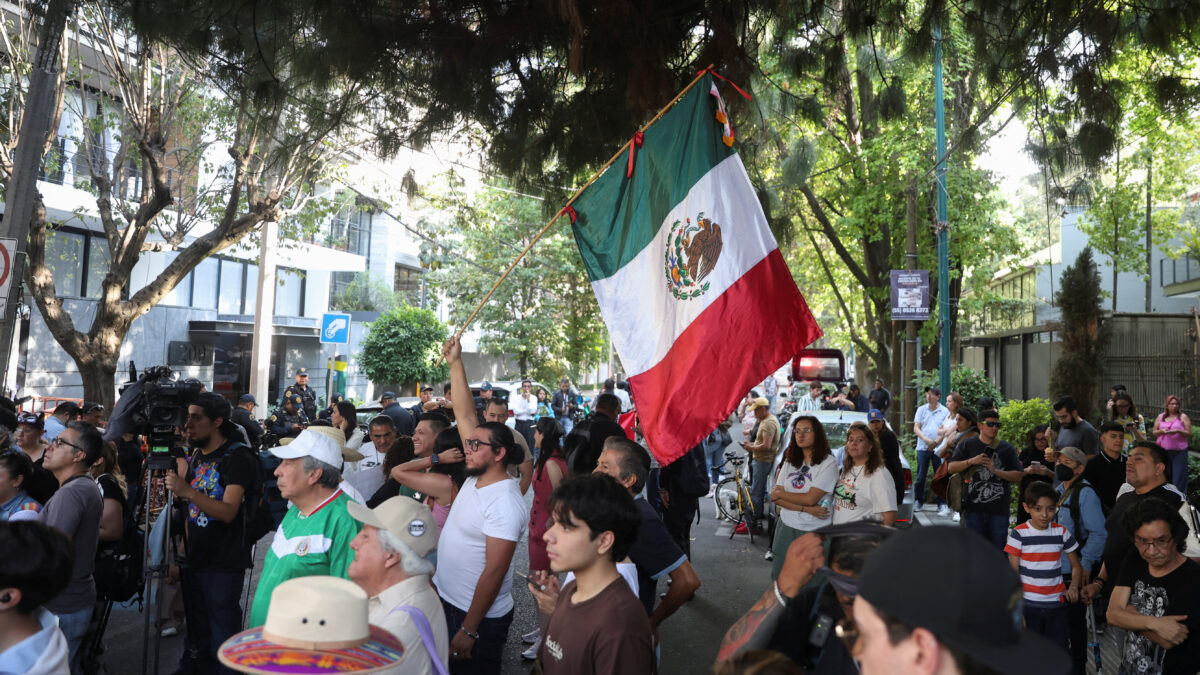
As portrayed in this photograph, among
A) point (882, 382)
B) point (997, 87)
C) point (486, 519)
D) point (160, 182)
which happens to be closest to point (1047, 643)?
point (486, 519)

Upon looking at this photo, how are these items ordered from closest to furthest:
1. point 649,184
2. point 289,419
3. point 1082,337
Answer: point 649,184, point 289,419, point 1082,337

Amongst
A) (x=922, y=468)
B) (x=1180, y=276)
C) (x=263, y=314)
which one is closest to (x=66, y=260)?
(x=263, y=314)

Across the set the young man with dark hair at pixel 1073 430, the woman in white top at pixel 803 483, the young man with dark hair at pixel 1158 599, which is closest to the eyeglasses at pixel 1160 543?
the young man with dark hair at pixel 1158 599

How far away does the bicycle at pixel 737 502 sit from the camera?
478 inches

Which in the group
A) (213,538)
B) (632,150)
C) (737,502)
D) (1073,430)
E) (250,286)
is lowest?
→ (737,502)

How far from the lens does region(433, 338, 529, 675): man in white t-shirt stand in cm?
441

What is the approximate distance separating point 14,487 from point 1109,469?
7.90 m

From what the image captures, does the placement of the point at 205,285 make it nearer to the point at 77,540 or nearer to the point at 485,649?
the point at 77,540

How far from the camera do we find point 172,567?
614 centimetres

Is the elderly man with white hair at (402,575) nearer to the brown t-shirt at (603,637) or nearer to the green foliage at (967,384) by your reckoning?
the brown t-shirt at (603,637)

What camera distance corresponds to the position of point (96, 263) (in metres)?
24.3

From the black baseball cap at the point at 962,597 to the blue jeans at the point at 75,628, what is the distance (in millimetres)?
4733

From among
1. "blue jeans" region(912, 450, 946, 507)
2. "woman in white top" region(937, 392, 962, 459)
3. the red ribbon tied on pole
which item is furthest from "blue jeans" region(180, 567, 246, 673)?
"blue jeans" region(912, 450, 946, 507)

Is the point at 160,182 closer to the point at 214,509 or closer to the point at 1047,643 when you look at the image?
the point at 214,509
